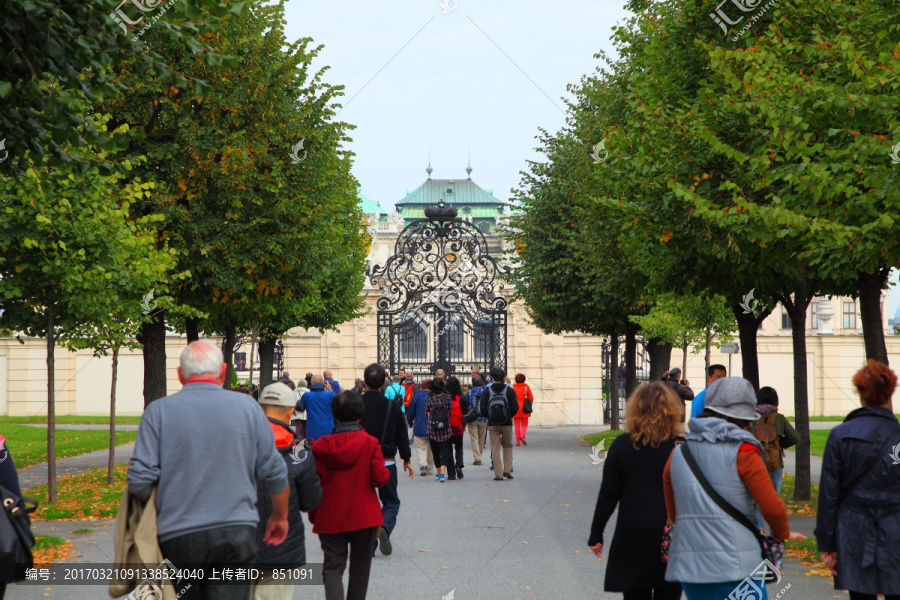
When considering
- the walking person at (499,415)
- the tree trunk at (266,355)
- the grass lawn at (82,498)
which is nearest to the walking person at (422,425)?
the walking person at (499,415)

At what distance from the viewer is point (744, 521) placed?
484 cm

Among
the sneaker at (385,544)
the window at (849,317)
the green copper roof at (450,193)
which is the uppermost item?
the green copper roof at (450,193)

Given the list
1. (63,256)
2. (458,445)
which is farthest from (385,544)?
(458,445)

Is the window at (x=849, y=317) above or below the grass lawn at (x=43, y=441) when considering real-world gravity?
above

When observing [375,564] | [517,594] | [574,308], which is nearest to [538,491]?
[375,564]

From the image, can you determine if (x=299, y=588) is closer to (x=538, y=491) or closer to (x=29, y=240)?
(x=29, y=240)

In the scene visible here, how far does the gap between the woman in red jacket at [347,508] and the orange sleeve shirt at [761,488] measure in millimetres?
2671

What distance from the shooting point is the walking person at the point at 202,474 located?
444 centimetres

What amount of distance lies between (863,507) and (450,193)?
86981mm

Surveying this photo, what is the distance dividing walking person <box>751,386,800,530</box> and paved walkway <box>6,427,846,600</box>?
→ 3.29 ft

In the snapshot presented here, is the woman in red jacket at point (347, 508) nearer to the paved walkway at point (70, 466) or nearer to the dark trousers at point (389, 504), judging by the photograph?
the dark trousers at point (389, 504)

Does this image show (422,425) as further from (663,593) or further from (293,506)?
(663,593)

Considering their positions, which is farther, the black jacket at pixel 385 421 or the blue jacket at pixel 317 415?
the blue jacket at pixel 317 415

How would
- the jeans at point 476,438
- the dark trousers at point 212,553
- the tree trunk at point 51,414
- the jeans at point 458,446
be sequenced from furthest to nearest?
the jeans at point 476,438, the jeans at point 458,446, the tree trunk at point 51,414, the dark trousers at point 212,553
